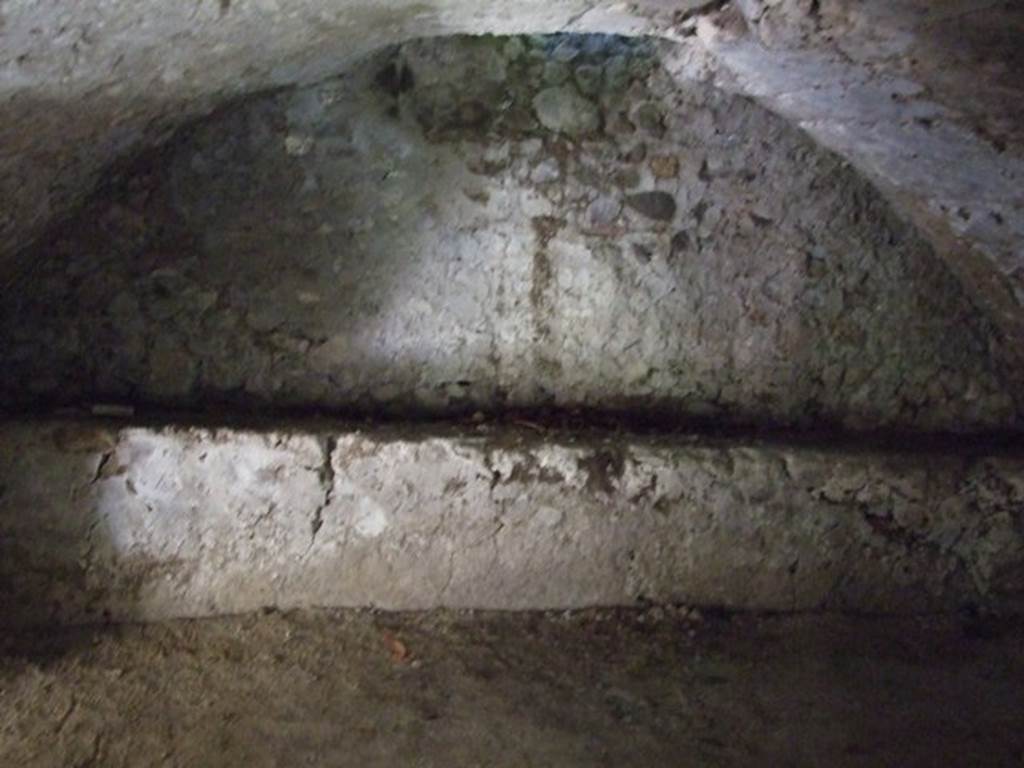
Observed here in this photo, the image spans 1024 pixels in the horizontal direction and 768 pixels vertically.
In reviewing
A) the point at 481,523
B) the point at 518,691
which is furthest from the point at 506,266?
the point at 518,691

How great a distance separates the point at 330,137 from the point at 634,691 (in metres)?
1.63

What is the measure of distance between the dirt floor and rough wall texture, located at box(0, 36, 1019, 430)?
63cm

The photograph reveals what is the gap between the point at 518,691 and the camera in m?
2.10

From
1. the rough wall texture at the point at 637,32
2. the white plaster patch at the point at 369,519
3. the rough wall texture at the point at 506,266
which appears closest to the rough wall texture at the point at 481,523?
the white plaster patch at the point at 369,519

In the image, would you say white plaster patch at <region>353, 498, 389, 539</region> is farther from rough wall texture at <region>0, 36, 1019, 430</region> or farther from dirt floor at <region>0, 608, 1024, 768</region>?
rough wall texture at <region>0, 36, 1019, 430</region>

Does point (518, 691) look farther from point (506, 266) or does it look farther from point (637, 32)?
point (637, 32)

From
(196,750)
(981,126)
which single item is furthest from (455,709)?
(981,126)

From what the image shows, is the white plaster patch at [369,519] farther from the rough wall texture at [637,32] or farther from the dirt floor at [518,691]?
the rough wall texture at [637,32]

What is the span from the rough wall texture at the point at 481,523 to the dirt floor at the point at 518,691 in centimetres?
8

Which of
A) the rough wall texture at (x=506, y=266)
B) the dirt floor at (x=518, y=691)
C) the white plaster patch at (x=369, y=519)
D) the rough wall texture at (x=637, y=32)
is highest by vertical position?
the rough wall texture at (x=637, y=32)

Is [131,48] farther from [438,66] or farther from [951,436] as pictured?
[951,436]

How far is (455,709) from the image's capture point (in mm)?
2021

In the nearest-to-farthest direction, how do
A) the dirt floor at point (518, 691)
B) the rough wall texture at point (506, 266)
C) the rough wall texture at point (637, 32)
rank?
the rough wall texture at point (637, 32) → the dirt floor at point (518, 691) → the rough wall texture at point (506, 266)

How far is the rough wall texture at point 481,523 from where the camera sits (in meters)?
2.21
